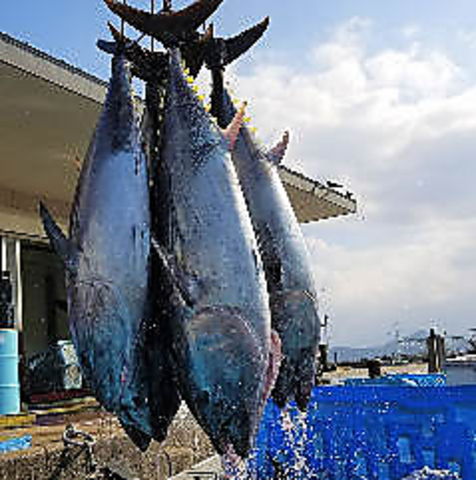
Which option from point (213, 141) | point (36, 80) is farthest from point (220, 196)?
point (36, 80)

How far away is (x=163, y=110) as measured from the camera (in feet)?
6.38

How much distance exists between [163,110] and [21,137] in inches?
217

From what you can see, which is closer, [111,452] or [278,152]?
[278,152]

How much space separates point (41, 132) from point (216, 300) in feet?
19.0

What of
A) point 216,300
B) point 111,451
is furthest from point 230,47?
point 111,451

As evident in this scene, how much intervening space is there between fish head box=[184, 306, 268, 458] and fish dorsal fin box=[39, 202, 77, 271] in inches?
12.8

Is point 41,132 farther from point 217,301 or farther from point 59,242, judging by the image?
point 217,301

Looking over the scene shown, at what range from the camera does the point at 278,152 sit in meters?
2.20

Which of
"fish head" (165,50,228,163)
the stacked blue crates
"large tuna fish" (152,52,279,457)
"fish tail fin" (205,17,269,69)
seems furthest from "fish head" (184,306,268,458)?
the stacked blue crates

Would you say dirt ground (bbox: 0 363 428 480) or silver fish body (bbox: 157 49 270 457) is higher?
silver fish body (bbox: 157 49 270 457)

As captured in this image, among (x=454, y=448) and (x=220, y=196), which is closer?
(x=220, y=196)

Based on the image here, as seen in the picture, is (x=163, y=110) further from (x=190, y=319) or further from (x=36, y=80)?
(x=36, y=80)

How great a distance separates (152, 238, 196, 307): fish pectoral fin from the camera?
161 cm

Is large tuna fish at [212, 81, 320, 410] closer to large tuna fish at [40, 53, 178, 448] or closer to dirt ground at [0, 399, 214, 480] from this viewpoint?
large tuna fish at [40, 53, 178, 448]
